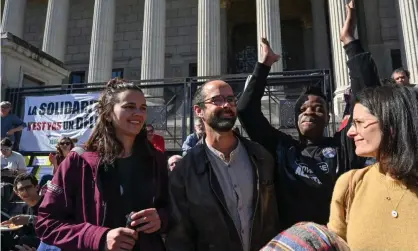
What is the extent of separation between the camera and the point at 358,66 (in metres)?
3.25

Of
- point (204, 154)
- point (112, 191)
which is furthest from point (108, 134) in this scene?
point (204, 154)

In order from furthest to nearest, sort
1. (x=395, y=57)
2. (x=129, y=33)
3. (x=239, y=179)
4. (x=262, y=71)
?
(x=129, y=33) < (x=395, y=57) < (x=262, y=71) < (x=239, y=179)

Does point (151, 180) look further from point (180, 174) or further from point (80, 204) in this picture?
point (80, 204)

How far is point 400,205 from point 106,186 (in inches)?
74.8

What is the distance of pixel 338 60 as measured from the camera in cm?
1952

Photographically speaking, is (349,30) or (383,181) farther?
(349,30)

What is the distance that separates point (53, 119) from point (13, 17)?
19.0 m

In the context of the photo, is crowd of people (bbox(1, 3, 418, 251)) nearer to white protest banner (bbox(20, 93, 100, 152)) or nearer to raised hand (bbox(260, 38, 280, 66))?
raised hand (bbox(260, 38, 280, 66))

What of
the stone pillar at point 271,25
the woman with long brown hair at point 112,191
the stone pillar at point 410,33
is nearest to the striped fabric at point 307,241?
the woman with long brown hair at point 112,191

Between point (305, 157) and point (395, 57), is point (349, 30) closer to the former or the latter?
point (305, 157)

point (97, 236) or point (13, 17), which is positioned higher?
point (13, 17)

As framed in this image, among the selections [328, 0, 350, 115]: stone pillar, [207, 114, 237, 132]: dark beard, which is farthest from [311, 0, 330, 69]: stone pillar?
[207, 114, 237, 132]: dark beard

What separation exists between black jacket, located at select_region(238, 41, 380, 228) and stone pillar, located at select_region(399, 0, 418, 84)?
17.1m

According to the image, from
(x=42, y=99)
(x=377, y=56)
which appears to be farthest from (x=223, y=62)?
(x=42, y=99)
